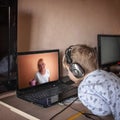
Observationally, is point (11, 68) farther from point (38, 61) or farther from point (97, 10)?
point (97, 10)

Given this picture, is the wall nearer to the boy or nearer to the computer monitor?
the computer monitor

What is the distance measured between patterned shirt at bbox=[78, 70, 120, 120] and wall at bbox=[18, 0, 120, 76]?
59 cm

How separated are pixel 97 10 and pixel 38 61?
968 millimetres

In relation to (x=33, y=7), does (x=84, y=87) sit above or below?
below

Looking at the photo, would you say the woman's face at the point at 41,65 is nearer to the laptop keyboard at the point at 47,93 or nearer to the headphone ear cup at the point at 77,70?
the laptop keyboard at the point at 47,93

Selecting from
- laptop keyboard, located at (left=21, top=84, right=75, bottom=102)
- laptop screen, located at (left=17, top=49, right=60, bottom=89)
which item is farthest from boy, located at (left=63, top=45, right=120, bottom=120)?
laptop screen, located at (left=17, top=49, right=60, bottom=89)

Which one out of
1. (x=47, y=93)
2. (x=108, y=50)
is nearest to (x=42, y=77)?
(x=47, y=93)

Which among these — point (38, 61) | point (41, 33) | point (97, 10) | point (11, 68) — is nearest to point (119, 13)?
point (97, 10)

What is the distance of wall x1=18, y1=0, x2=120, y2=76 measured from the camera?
1.40 m

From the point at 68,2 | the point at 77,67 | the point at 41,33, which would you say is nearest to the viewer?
the point at 77,67

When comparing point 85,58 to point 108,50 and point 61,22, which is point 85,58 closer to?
point 61,22

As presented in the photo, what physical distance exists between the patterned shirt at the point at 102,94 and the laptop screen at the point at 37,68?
43cm

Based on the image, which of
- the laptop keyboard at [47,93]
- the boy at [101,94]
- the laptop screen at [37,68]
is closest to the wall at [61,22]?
the laptop screen at [37,68]

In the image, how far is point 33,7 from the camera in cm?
141
